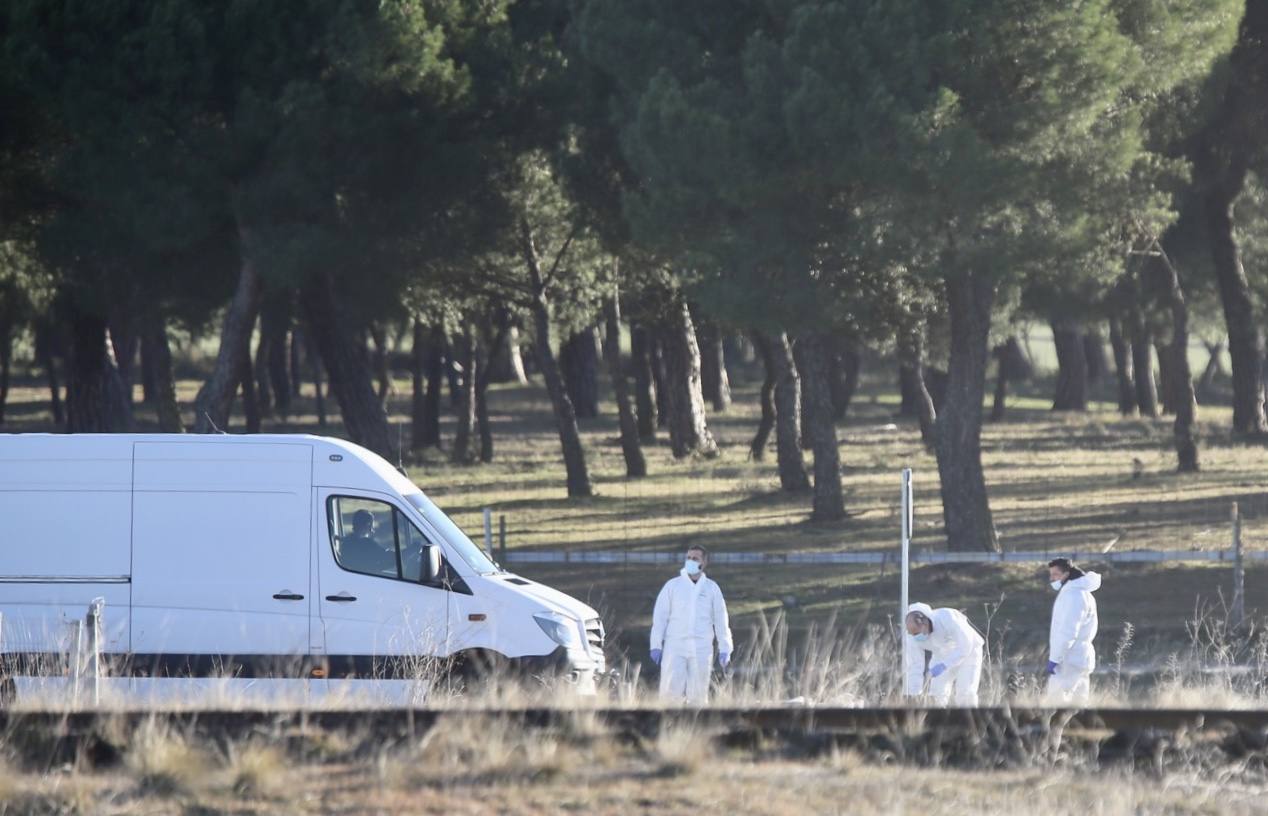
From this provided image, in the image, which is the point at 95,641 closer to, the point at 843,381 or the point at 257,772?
the point at 257,772

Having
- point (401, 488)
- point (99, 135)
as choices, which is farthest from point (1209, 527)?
point (99, 135)

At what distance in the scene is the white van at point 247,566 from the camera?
38.0 ft

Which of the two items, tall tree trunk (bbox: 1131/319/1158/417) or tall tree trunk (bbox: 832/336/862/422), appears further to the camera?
tall tree trunk (bbox: 1131/319/1158/417)

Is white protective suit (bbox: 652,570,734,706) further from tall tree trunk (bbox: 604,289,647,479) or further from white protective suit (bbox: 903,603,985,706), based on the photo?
tall tree trunk (bbox: 604,289,647,479)

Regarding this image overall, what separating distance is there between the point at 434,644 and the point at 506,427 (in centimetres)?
3881

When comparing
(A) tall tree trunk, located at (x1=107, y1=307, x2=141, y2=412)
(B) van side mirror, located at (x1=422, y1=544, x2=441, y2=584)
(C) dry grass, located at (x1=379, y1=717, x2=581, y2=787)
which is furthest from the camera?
(A) tall tree trunk, located at (x1=107, y1=307, x2=141, y2=412)

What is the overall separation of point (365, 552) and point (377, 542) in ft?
0.39

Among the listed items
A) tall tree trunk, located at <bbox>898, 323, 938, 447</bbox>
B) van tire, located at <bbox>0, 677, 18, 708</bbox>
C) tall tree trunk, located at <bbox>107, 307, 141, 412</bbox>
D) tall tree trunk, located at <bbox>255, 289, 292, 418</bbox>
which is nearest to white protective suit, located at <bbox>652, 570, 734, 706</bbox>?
van tire, located at <bbox>0, 677, 18, 708</bbox>

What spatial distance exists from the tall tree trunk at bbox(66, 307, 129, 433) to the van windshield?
23191 millimetres

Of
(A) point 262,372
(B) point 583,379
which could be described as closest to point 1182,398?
(B) point 583,379

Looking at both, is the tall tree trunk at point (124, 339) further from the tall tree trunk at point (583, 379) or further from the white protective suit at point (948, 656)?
the white protective suit at point (948, 656)

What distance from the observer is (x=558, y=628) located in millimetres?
11633

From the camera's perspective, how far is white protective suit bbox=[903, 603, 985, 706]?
11188 mm

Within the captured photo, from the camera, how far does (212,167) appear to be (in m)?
25.4
